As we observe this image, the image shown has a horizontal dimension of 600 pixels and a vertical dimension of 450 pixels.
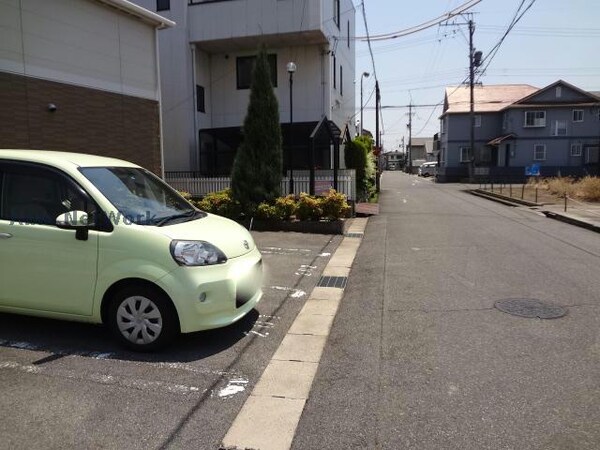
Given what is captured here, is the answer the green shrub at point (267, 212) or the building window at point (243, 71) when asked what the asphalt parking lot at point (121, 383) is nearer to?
the green shrub at point (267, 212)

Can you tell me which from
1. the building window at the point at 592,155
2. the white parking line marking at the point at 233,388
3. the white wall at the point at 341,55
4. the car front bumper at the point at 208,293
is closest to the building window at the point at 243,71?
the white wall at the point at 341,55

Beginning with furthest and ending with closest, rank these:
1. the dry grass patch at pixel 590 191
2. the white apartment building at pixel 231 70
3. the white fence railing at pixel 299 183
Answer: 1. the dry grass patch at pixel 590 191
2. the white apartment building at pixel 231 70
3. the white fence railing at pixel 299 183

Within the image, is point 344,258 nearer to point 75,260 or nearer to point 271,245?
point 271,245

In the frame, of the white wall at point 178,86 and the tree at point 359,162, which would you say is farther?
the tree at point 359,162

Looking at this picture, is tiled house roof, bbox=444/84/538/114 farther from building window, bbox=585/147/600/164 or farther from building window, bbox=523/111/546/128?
building window, bbox=585/147/600/164

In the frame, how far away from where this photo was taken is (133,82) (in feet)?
43.3

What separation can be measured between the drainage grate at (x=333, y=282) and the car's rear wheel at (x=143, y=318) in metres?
3.10

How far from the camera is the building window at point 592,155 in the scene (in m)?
43.8

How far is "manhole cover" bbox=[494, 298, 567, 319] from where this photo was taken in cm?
546

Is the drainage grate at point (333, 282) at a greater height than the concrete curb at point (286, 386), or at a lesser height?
greater

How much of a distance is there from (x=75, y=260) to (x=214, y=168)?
1807cm

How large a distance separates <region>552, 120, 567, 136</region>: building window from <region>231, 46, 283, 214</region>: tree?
40.0 meters

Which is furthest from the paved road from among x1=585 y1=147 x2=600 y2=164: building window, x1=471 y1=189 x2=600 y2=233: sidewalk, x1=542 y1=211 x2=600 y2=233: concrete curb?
x1=585 y1=147 x2=600 y2=164: building window

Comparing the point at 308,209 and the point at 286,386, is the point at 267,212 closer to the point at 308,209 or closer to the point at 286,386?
the point at 308,209
